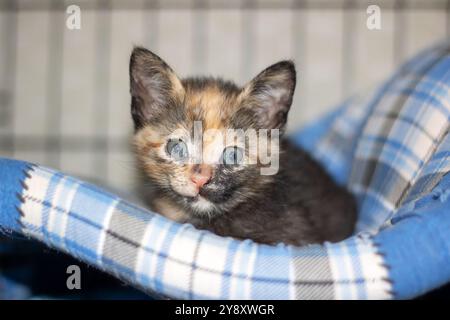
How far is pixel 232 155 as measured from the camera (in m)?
1.36

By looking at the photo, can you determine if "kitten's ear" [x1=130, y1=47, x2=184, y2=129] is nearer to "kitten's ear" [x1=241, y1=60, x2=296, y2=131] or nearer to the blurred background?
"kitten's ear" [x1=241, y1=60, x2=296, y2=131]

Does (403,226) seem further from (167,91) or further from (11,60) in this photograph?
(11,60)

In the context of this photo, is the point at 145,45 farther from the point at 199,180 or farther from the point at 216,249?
the point at 216,249

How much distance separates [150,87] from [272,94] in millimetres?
352

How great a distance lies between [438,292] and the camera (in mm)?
1263

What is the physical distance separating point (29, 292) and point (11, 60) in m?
1.48

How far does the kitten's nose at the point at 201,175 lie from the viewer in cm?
128

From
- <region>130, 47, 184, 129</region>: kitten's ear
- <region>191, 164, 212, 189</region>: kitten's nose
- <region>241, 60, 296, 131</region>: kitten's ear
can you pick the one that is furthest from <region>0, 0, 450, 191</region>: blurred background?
<region>191, 164, 212, 189</region>: kitten's nose

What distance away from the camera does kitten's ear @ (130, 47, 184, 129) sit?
142cm

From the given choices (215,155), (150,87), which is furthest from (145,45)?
(215,155)

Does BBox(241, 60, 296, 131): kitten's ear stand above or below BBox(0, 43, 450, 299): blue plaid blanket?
above

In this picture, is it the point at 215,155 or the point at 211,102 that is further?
the point at 211,102

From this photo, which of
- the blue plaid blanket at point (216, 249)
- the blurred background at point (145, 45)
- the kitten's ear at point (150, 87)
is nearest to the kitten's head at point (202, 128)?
the kitten's ear at point (150, 87)
